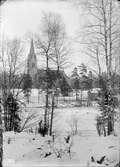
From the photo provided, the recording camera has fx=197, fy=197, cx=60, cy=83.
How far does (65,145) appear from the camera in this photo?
2.11 metres

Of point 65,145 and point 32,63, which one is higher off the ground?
point 32,63

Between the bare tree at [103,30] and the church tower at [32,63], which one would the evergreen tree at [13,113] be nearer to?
the church tower at [32,63]

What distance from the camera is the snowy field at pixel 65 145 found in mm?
1986

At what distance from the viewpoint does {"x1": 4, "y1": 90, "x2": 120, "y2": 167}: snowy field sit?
199 cm

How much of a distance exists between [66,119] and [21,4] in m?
1.38

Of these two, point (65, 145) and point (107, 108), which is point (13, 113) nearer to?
point (65, 145)

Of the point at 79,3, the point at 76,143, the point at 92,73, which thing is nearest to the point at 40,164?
the point at 76,143

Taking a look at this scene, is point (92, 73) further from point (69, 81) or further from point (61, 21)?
point (61, 21)

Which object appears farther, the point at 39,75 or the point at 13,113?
the point at 13,113

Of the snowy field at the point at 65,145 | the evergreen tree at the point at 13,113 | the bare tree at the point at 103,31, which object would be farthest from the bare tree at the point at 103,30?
the evergreen tree at the point at 13,113

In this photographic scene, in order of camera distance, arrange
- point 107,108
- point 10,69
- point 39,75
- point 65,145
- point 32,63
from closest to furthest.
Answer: point 65,145 < point 107,108 < point 39,75 < point 32,63 < point 10,69

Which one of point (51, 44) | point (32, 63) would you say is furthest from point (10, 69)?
point (51, 44)

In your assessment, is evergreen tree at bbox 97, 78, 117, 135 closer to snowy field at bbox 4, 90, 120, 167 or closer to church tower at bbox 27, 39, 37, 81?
snowy field at bbox 4, 90, 120, 167

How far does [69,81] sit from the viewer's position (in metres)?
2.26
